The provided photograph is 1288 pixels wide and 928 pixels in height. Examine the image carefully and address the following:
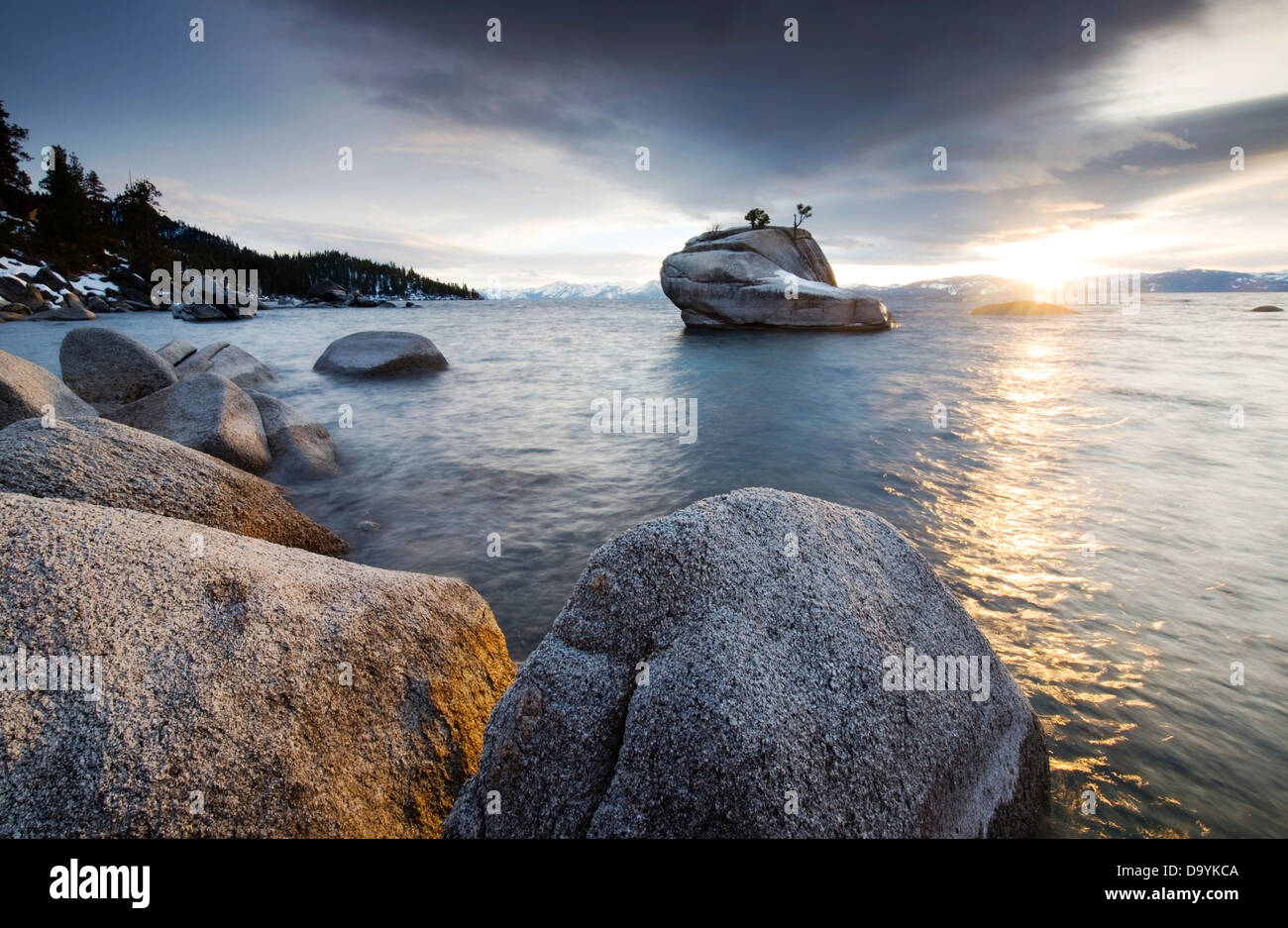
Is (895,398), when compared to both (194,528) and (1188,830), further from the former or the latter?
(194,528)

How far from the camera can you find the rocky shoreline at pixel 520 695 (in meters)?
2.32

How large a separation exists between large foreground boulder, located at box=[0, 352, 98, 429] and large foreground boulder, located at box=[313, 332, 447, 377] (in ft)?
36.1

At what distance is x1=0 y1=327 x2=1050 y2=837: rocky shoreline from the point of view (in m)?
2.32

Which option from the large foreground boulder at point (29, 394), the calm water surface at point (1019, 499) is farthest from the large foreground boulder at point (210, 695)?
the large foreground boulder at point (29, 394)

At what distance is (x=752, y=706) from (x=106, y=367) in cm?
1425

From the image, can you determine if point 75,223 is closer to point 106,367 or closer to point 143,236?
point 143,236

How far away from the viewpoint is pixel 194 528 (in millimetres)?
3678

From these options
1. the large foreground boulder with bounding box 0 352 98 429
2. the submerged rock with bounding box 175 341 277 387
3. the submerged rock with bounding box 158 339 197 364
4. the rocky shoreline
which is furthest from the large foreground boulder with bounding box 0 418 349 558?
the submerged rock with bounding box 158 339 197 364

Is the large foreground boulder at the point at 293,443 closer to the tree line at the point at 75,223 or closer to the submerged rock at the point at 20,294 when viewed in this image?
the submerged rock at the point at 20,294

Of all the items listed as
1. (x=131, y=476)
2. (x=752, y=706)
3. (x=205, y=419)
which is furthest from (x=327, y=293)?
(x=752, y=706)

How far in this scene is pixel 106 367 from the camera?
35.9 feet

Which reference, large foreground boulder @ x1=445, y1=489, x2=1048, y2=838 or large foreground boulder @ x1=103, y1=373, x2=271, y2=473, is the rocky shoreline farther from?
large foreground boulder @ x1=103, y1=373, x2=271, y2=473
